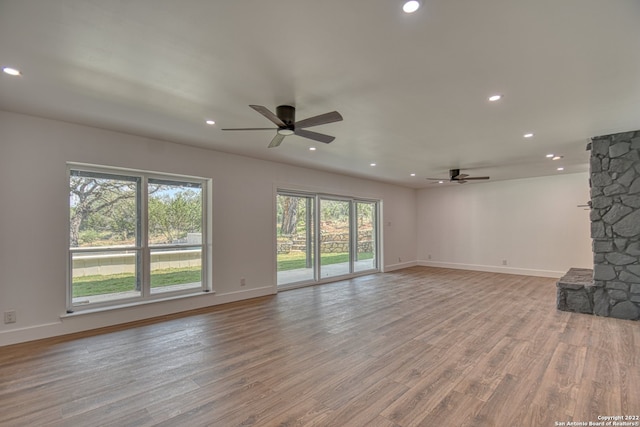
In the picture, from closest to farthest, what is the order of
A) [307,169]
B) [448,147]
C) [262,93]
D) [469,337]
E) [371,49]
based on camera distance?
[371,49] < [262,93] < [469,337] < [448,147] < [307,169]

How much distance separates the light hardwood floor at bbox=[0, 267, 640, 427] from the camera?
6.98 ft

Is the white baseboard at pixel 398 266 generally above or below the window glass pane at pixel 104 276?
below

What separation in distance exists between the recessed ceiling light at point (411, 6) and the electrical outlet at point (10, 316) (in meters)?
4.84

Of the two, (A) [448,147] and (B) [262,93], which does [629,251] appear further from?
(B) [262,93]

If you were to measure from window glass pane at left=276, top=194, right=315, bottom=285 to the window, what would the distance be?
1.60 meters

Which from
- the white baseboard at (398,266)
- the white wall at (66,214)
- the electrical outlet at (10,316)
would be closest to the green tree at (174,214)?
the white wall at (66,214)

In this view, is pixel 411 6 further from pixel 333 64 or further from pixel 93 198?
pixel 93 198

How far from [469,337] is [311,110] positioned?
10.4ft

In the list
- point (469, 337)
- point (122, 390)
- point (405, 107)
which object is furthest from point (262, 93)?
point (469, 337)

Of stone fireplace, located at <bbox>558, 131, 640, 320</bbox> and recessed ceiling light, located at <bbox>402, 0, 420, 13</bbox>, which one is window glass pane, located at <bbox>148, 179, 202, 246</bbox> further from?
stone fireplace, located at <bbox>558, 131, 640, 320</bbox>

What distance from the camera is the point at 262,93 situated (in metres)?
2.88

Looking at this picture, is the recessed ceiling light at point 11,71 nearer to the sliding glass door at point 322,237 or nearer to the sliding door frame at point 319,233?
the sliding door frame at point 319,233

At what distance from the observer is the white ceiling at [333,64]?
181 centimetres

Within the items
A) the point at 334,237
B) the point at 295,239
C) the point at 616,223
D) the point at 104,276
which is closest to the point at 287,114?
the point at 104,276
